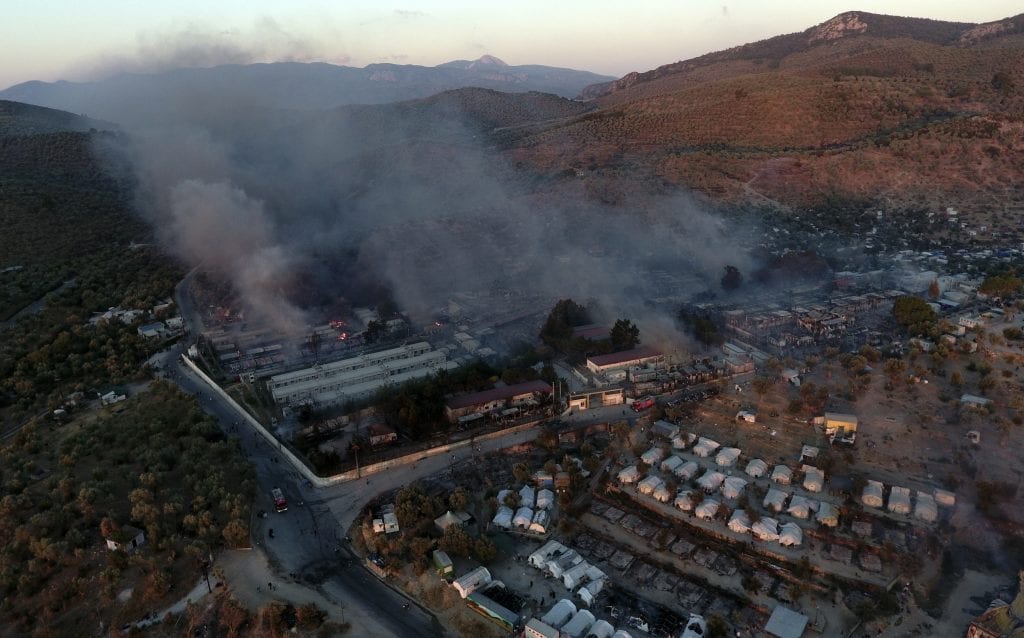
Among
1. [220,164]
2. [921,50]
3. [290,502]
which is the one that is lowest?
[290,502]

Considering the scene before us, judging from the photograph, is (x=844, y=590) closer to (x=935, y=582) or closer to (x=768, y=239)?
(x=935, y=582)

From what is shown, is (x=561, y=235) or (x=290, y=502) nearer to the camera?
(x=290, y=502)

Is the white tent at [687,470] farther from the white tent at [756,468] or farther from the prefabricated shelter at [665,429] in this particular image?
the prefabricated shelter at [665,429]

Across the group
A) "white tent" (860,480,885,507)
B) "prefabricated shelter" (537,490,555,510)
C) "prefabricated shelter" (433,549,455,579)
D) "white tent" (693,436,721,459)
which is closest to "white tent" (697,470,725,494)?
"white tent" (693,436,721,459)

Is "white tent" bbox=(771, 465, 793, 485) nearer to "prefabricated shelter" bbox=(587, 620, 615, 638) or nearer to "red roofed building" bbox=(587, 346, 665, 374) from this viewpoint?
"prefabricated shelter" bbox=(587, 620, 615, 638)

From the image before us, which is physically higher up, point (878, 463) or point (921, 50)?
point (921, 50)

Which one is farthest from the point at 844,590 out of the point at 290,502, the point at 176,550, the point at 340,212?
the point at 340,212
